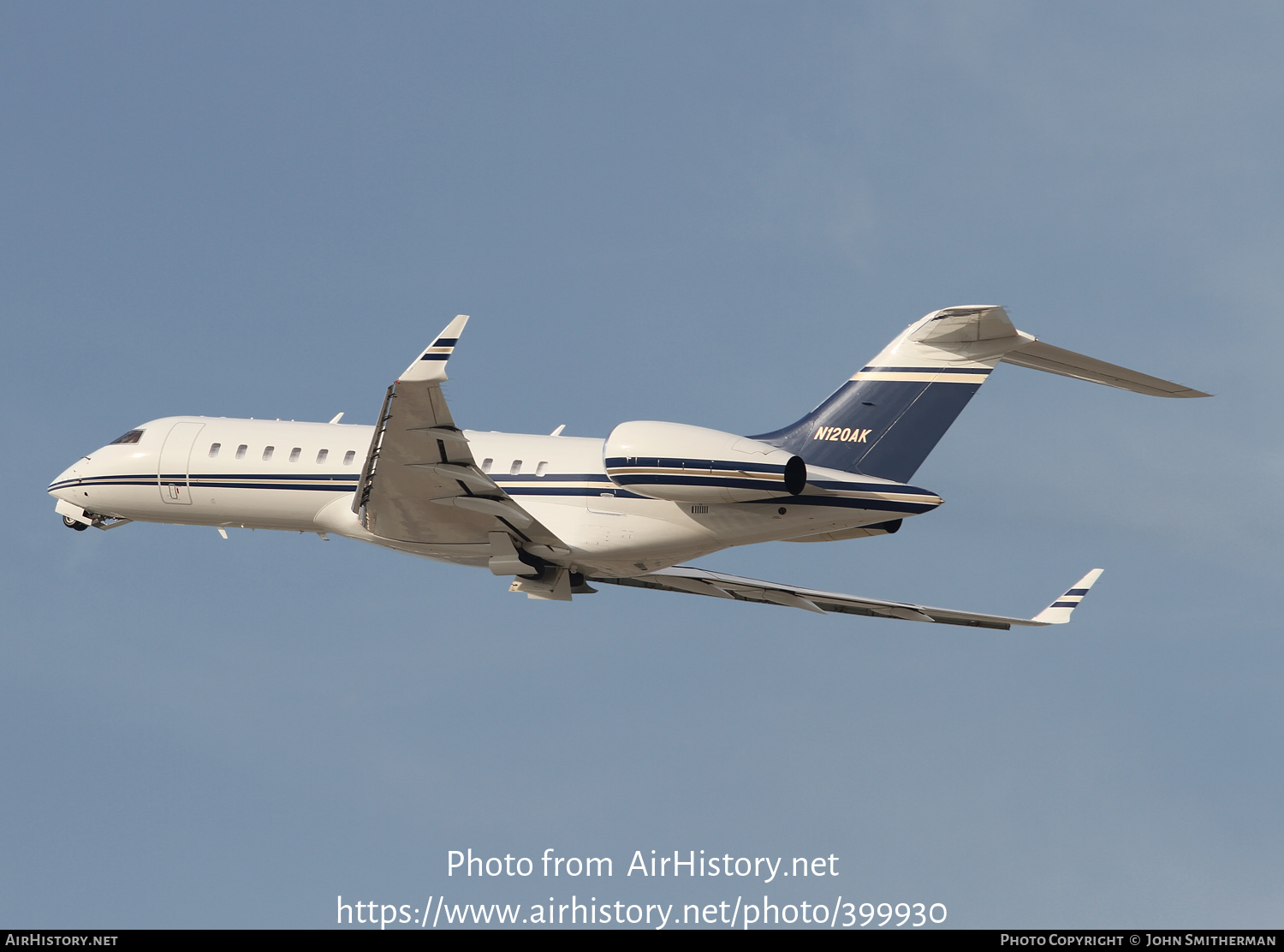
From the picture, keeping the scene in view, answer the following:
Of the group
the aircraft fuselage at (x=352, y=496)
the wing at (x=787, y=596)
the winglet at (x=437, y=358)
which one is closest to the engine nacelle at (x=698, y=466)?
the aircraft fuselage at (x=352, y=496)

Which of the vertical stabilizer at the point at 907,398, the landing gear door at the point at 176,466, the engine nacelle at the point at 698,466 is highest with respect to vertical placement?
the landing gear door at the point at 176,466

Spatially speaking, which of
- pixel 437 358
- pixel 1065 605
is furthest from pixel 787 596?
pixel 437 358

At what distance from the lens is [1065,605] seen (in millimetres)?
27953

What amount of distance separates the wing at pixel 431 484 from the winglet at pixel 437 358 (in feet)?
0.04

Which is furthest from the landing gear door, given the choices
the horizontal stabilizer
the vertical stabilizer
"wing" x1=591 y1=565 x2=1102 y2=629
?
the horizontal stabilizer

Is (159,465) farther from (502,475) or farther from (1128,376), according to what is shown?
(1128,376)

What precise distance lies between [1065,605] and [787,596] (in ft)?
18.0

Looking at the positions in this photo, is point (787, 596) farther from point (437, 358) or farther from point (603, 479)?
point (437, 358)

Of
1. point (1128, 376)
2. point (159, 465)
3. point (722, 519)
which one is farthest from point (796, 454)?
point (159, 465)

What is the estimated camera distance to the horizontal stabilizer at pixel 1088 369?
73.8ft

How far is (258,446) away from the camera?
29250 millimetres

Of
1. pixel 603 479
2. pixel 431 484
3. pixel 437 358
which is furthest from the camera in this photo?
pixel 603 479

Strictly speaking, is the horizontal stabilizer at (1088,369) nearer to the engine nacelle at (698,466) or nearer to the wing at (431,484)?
the engine nacelle at (698,466)

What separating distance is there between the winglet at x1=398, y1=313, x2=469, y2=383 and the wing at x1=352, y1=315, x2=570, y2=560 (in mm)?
12
